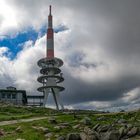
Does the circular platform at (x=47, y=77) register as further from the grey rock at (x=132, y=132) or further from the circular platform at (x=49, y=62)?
the grey rock at (x=132, y=132)

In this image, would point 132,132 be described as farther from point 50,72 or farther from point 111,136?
point 50,72

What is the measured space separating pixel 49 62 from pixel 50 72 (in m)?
5.58

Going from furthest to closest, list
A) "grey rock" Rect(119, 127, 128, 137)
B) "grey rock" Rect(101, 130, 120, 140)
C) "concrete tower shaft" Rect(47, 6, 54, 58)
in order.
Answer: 1. "concrete tower shaft" Rect(47, 6, 54, 58)
2. "grey rock" Rect(119, 127, 128, 137)
3. "grey rock" Rect(101, 130, 120, 140)

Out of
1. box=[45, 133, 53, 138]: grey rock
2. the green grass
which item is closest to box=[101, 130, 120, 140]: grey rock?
box=[45, 133, 53, 138]: grey rock

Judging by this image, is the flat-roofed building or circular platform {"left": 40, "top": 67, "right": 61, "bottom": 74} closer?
the flat-roofed building

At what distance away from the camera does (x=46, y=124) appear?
184 ft

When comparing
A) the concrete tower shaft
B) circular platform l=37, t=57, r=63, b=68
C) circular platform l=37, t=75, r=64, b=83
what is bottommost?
circular platform l=37, t=75, r=64, b=83

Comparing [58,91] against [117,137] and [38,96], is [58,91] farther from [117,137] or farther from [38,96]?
[117,137]

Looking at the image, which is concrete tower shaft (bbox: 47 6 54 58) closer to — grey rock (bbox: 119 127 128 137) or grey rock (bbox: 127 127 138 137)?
grey rock (bbox: 119 127 128 137)

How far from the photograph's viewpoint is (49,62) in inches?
6742

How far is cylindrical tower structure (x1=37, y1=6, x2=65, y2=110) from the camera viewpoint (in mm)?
170875

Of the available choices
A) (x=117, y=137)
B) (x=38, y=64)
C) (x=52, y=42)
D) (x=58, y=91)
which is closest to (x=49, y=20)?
(x=52, y=42)

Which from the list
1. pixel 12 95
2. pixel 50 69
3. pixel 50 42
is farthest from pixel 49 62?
Answer: pixel 12 95

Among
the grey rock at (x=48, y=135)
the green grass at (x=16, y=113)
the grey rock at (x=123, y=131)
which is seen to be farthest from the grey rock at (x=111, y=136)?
the green grass at (x=16, y=113)
